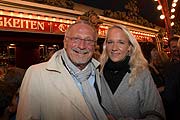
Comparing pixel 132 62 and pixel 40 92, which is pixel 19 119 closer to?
pixel 40 92

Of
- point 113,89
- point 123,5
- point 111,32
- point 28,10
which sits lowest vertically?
point 113,89

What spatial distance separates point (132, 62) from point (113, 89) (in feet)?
1.00

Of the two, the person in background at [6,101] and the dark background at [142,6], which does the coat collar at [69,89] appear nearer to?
the person in background at [6,101]

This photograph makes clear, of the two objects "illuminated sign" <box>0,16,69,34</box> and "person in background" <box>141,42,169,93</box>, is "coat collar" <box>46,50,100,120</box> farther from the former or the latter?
"illuminated sign" <box>0,16,69,34</box>

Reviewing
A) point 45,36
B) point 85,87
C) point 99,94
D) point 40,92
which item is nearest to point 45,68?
point 40,92

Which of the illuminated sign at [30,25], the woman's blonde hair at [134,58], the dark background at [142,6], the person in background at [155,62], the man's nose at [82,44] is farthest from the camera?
the dark background at [142,6]

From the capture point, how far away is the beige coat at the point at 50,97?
2104mm

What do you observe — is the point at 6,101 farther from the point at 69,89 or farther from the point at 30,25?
the point at 30,25

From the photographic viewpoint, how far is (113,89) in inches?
103

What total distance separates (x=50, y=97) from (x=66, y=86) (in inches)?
5.7

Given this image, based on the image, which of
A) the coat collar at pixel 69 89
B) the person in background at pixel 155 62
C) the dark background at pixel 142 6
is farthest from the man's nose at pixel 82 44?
the dark background at pixel 142 6

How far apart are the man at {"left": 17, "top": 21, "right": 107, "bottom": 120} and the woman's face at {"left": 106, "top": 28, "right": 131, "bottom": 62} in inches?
12.5

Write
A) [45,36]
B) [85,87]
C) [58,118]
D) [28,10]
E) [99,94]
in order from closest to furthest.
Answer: [58,118] → [85,87] → [99,94] → [28,10] → [45,36]

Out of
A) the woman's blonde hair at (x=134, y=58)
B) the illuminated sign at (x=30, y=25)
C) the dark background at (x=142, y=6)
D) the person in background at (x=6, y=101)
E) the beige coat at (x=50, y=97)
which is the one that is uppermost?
the dark background at (x=142, y=6)
